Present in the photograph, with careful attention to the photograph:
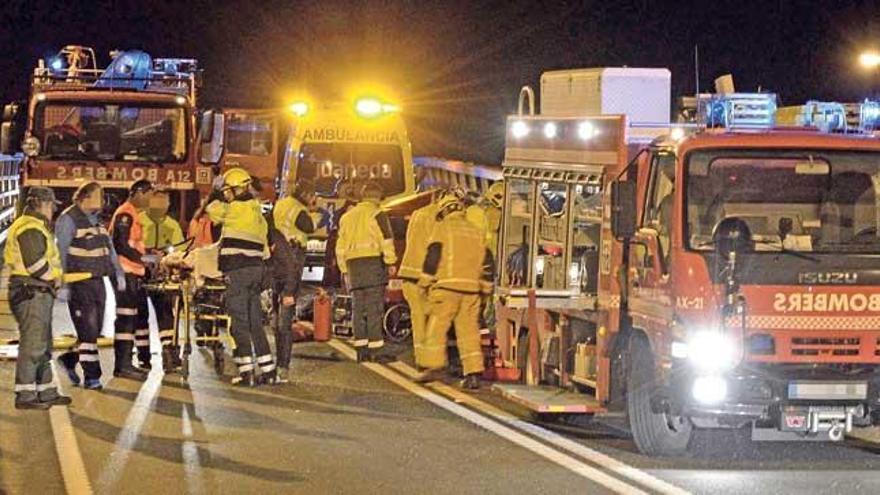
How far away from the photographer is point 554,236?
1279 cm

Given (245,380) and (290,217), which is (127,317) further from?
(290,217)

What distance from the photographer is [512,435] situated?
1116 cm

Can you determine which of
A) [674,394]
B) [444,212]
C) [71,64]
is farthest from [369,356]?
[71,64]

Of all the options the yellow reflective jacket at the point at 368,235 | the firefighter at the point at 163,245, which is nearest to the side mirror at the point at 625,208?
the yellow reflective jacket at the point at 368,235

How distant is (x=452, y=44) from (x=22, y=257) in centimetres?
4679

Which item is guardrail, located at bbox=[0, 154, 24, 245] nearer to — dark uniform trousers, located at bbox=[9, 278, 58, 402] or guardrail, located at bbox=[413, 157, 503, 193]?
guardrail, located at bbox=[413, 157, 503, 193]

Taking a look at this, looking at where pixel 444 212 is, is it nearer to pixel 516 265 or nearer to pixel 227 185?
pixel 516 265

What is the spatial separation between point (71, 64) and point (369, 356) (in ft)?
36.6

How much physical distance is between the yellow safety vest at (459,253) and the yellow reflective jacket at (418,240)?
0.34 metres

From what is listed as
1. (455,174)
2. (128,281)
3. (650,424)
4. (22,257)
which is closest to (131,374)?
(128,281)

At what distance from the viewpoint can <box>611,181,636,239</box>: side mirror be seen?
10305mm

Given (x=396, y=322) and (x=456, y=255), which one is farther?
(x=396, y=322)

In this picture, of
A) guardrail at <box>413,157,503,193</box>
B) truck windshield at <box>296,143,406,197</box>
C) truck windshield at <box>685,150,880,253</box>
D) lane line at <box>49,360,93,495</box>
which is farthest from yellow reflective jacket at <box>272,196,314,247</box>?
guardrail at <box>413,157,503,193</box>

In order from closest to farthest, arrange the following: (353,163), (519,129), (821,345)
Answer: (821,345) < (519,129) < (353,163)
